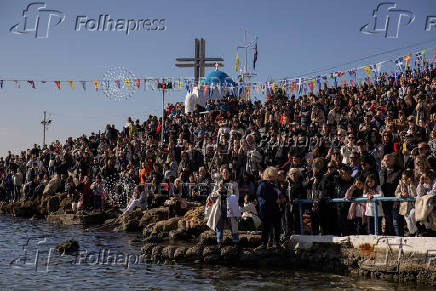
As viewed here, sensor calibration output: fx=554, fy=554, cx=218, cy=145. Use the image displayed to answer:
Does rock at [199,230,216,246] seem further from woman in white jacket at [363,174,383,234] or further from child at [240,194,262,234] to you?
woman in white jacket at [363,174,383,234]

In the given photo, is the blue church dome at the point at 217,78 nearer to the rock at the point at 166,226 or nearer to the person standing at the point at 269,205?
the rock at the point at 166,226

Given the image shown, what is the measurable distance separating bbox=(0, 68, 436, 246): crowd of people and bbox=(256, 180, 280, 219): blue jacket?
0.02 meters

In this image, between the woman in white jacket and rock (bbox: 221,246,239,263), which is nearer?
the woman in white jacket

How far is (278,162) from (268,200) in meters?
5.73

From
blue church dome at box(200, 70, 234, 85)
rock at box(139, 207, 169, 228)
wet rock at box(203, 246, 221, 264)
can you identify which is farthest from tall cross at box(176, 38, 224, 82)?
wet rock at box(203, 246, 221, 264)

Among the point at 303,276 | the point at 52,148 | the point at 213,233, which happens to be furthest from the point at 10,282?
the point at 52,148

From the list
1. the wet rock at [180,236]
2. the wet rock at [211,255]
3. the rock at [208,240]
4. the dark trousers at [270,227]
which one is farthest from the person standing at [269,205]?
the wet rock at [180,236]

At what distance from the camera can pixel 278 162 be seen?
17688 millimetres

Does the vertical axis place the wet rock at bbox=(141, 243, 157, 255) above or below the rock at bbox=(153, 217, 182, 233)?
below

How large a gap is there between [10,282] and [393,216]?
7951 millimetres

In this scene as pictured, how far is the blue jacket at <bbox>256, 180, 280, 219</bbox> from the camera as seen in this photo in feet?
39.5

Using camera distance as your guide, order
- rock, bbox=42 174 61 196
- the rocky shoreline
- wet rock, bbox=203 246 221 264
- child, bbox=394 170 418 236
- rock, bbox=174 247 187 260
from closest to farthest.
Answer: the rocky shoreline, child, bbox=394 170 418 236, wet rock, bbox=203 246 221 264, rock, bbox=174 247 187 260, rock, bbox=42 174 61 196

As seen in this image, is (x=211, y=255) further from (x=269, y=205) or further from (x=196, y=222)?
(x=196, y=222)

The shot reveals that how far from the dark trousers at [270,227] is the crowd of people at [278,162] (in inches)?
1.0
